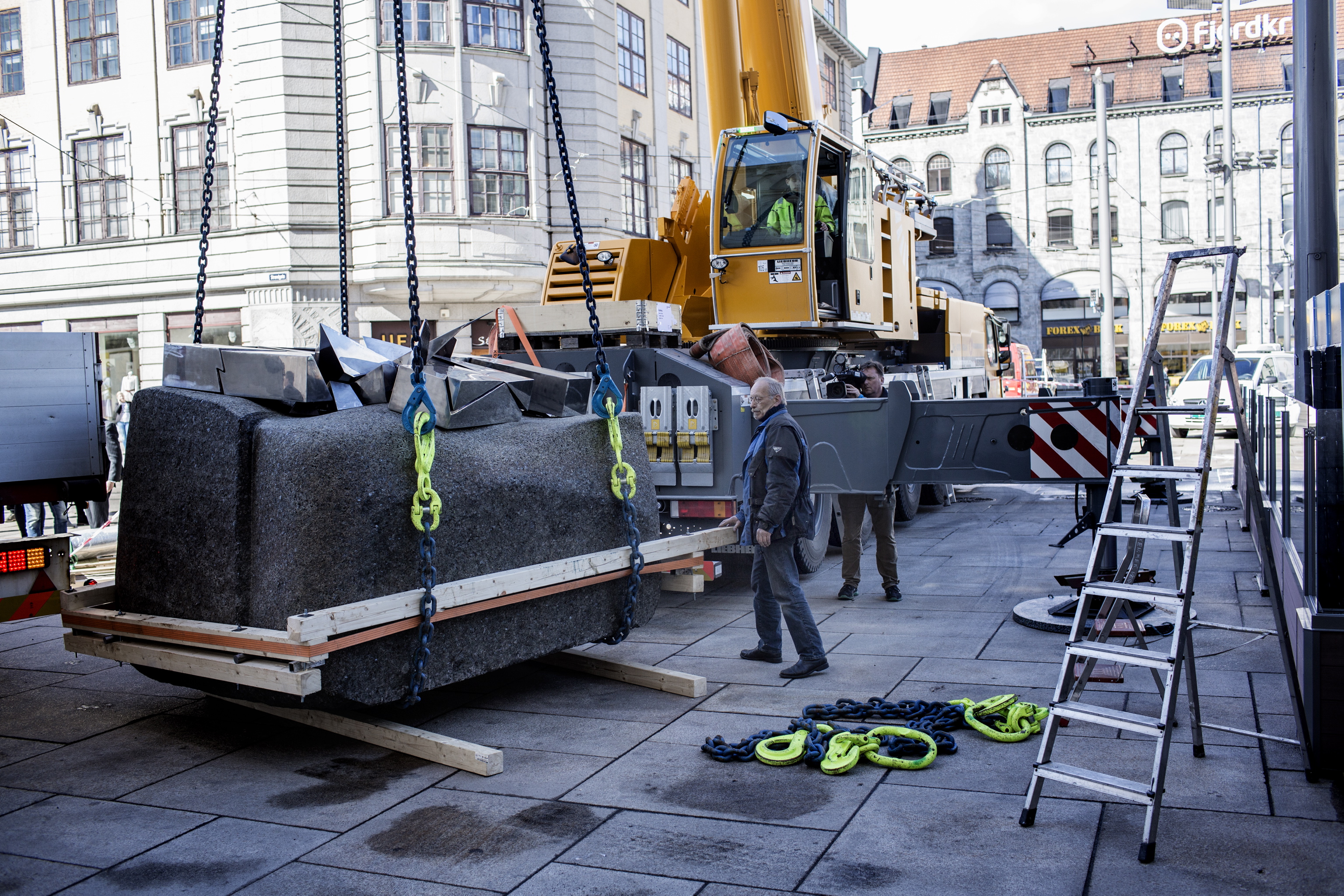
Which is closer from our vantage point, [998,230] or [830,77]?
[830,77]

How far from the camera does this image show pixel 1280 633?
5.37 metres

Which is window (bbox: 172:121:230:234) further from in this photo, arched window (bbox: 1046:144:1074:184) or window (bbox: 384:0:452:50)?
arched window (bbox: 1046:144:1074:184)

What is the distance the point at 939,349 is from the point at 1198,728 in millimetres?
11540

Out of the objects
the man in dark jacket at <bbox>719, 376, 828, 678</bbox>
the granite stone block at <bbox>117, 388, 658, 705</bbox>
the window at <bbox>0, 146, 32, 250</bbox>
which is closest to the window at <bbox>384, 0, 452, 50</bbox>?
the window at <bbox>0, 146, 32, 250</bbox>

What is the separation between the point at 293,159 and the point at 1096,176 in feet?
139

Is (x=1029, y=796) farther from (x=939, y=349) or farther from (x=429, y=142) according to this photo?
(x=429, y=142)

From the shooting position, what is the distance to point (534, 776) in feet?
17.1

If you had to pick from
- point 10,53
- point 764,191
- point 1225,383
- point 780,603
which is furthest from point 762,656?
point 10,53

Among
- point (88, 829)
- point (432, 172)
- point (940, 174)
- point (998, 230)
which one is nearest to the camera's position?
point (88, 829)

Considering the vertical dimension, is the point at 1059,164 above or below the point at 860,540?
above

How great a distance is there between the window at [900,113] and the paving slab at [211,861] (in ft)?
200

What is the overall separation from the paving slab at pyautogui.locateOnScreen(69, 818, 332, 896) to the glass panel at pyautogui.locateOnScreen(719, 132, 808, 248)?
288 inches

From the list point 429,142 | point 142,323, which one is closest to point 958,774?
point 429,142

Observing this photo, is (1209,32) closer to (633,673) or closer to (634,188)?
(634,188)
